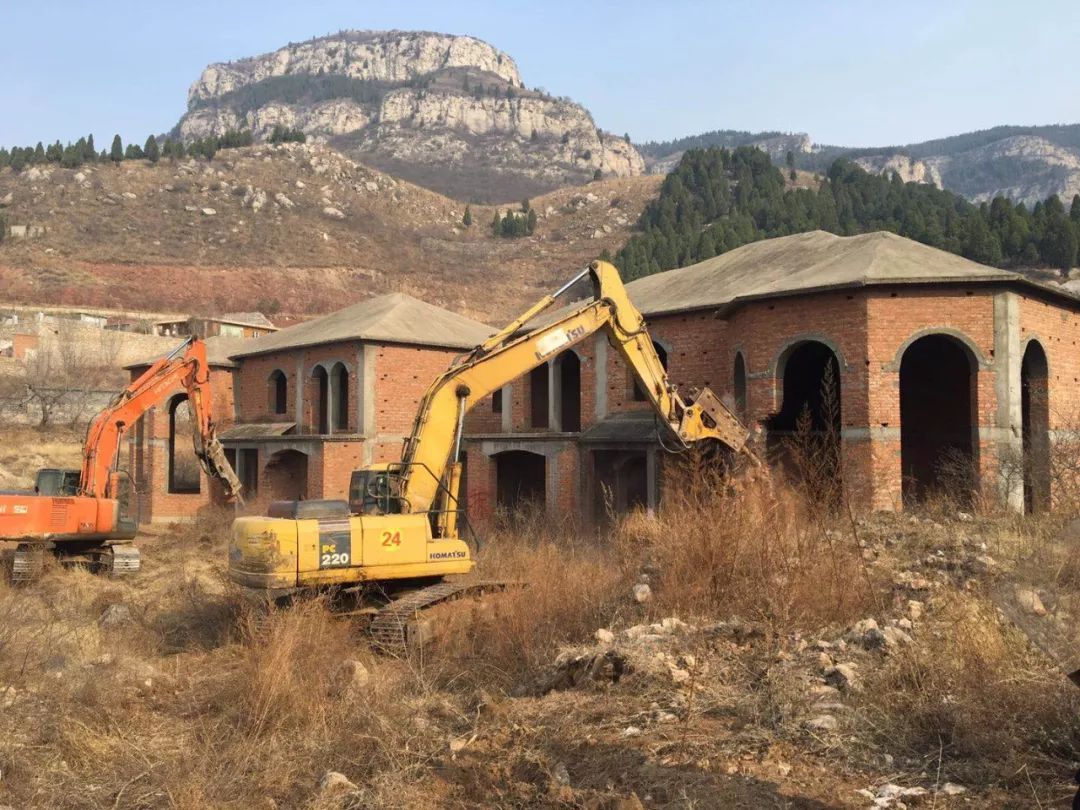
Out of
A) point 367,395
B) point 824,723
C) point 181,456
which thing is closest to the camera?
point 824,723

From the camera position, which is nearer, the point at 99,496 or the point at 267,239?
the point at 99,496

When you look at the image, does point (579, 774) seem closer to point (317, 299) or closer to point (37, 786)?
point (37, 786)

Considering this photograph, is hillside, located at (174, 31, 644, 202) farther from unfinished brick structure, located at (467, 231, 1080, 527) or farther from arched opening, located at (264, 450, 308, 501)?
unfinished brick structure, located at (467, 231, 1080, 527)

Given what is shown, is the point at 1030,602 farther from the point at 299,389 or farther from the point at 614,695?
the point at 299,389

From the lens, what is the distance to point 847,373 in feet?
56.6

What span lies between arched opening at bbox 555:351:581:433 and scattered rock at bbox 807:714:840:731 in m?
18.8

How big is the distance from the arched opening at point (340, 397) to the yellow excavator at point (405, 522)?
14.4 m

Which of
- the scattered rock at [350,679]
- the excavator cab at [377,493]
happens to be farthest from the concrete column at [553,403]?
the scattered rock at [350,679]

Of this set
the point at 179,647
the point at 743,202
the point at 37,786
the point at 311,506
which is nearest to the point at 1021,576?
the point at 37,786

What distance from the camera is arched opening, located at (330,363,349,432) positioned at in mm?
27172

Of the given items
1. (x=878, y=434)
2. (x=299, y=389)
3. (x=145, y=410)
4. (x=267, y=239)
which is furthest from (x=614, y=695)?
(x=267, y=239)

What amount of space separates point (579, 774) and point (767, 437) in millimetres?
13359

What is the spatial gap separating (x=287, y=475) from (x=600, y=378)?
37.6 feet

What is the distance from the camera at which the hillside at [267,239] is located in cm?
7325
